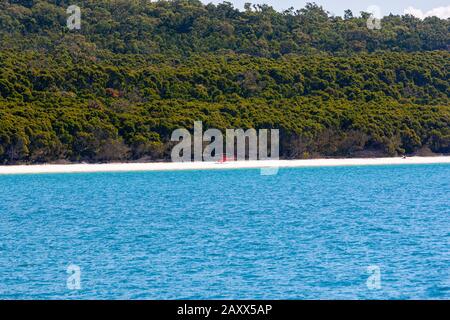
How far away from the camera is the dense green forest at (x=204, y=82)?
5638 cm

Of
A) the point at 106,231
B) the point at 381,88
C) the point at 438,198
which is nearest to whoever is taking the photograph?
the point at 106,231

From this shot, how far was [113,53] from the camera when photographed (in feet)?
252

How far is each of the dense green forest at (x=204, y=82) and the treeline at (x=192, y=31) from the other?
162mm

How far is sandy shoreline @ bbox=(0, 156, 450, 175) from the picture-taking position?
51.6 m

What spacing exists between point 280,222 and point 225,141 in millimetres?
28010

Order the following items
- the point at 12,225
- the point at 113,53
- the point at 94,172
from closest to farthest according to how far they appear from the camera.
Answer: the point at 12,225
the point at 94,172
the point at 113,53

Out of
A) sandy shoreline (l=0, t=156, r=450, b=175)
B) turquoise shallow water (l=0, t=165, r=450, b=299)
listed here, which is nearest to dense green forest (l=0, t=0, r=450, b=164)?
sandy shoreline (l=0, t=156, r=450, b=175)

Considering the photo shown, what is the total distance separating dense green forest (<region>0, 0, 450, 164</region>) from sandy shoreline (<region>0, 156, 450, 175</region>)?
1537mm

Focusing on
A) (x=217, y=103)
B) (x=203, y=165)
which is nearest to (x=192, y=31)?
(x=217, y=103)

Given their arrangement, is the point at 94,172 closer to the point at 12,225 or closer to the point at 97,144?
the point at 97,144

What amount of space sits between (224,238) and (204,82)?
4250 centimetres

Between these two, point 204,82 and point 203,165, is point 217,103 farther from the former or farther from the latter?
point 203,165

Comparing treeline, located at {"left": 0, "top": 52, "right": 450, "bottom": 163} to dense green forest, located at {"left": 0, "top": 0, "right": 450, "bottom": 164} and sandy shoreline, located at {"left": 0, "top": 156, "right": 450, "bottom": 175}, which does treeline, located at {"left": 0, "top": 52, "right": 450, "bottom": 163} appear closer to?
dense green forest, located at {"left": 0, "top": 0, "right": 450, "bottom": 164}

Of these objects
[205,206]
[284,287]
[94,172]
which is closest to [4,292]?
[284,287]
